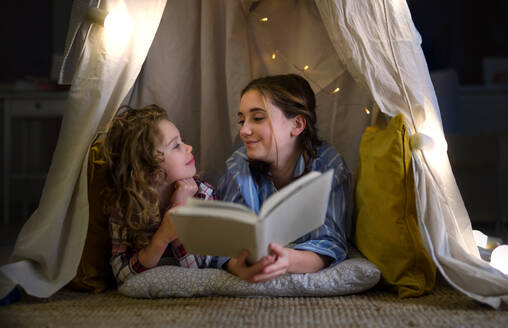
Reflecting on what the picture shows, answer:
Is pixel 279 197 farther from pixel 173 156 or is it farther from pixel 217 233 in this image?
pixel 173 156

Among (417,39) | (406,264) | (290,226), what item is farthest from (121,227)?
(417,39)

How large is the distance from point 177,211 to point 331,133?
3.36 feet

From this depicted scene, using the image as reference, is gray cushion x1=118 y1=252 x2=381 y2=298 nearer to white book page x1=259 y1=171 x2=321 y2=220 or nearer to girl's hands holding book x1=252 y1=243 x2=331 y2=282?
girl's hands holding book x1=252 y1=243 x2=331 y2=282

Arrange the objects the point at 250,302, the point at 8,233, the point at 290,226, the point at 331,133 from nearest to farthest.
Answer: the point at 290,226 < the point at 250,302 < the point at 331,133 < the point at 8,233

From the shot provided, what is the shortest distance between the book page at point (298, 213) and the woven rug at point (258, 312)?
0.64ft

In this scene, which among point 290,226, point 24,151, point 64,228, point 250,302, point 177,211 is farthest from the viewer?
point 24,151

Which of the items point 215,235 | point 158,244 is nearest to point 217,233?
point 215,235

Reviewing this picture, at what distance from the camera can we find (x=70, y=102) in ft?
4.95

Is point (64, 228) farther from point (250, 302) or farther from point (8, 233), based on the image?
Result: point (8, 233)

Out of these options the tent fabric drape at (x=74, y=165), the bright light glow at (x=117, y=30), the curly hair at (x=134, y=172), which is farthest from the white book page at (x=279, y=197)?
the bright light glow at (x=117, y=30)

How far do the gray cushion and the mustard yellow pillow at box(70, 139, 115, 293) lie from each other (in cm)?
16

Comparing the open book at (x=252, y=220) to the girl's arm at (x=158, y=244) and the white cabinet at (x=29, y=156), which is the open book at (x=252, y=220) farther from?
the white cabinet at (x=29, y=156)

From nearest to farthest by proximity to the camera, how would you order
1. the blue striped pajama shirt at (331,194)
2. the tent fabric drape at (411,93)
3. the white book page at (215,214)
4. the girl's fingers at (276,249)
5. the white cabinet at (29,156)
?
the white book page at (215,214) < the girl's fingers at (276,249) < the tent fabric drape at (411,93) < the blue striped pajama shirt at (331,194) < the white cabinet at (29,156)

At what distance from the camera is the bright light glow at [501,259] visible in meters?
1.45
